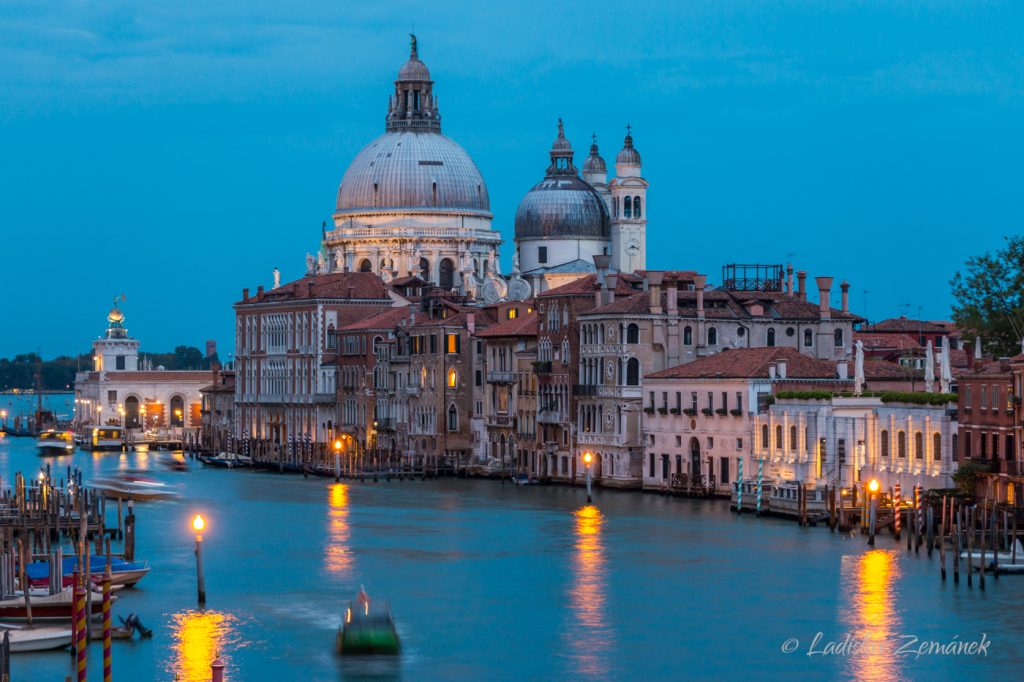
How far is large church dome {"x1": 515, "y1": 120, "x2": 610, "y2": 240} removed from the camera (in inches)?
4092

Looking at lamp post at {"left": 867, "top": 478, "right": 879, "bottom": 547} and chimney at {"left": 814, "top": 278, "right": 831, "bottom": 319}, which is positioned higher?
chimney at {"left": 814, "top": 278, "right": 831, "bottom": 319}

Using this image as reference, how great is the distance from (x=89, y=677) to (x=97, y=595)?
15.9ft

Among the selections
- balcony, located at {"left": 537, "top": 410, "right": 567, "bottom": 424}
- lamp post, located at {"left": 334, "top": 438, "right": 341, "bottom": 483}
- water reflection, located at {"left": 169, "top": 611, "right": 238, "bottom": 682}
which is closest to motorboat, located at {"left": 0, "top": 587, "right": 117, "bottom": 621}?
water reflection, located at {"left": 169, "top": 611, "right": 238, "bottom": 682}

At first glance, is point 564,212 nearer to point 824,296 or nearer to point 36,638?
point 824,296

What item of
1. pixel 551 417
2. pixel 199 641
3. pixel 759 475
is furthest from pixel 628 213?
pixel 199 641

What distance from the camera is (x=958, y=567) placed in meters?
44.7

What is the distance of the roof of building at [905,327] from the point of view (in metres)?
89.4

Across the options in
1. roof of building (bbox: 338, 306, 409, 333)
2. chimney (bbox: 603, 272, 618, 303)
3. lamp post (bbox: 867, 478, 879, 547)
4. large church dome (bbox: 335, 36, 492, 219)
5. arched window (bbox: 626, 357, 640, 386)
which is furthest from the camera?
large church dome (bbox: 335, 36, 492, 219)

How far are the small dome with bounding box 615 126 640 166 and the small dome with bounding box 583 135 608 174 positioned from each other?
5.34m

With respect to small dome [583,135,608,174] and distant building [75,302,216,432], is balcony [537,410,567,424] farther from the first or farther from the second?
distant building [75,302,216,432]

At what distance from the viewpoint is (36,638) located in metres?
37.9

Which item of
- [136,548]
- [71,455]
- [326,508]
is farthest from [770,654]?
[71,455]

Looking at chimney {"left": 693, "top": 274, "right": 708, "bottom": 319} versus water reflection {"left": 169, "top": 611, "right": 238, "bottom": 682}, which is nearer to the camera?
water reflection {"left": 169, "top": 611, "right": 238, "bottom": 682}

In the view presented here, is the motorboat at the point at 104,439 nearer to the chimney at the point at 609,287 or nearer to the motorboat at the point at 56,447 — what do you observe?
the motorboat at the point at 56,447
